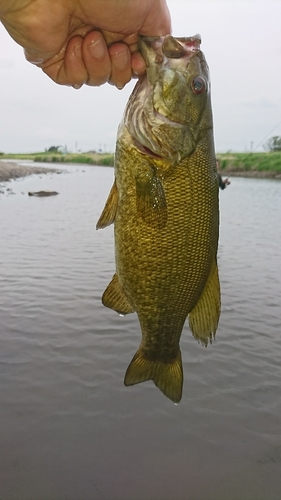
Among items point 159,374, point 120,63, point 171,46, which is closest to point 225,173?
point 120,63

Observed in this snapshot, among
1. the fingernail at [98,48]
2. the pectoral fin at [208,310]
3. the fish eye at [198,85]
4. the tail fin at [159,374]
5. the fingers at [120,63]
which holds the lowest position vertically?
the tail fin at [159,374]

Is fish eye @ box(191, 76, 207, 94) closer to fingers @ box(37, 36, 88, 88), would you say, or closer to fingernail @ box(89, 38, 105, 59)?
fingernail @ box(89, 38, 105, 59)

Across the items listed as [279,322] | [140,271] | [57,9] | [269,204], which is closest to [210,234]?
[140,271]

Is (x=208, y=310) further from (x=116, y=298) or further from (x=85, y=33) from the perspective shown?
(x=85, y=33)

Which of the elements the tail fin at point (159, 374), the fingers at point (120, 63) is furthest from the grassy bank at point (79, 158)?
the tail fin at point (159, 374)

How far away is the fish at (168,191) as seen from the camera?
2.66 m

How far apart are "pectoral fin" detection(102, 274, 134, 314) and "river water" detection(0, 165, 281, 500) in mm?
3031

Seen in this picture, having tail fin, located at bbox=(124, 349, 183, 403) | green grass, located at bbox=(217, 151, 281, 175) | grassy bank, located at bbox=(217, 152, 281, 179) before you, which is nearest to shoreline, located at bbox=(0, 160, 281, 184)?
grassy bank, located at bbox=(217, 152, 281, 179)

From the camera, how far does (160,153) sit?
2688 mm

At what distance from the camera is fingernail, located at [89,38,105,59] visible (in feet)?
9.74

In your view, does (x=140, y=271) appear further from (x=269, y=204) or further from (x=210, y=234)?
(x=269, y=204)

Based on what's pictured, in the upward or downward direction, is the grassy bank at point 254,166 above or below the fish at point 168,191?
below

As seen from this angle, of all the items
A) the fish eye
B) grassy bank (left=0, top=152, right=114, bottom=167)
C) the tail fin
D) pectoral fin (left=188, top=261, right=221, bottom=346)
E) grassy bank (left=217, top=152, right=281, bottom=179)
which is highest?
the fish eye

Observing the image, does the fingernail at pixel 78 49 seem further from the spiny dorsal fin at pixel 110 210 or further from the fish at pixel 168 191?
the spiny dorsal fin at pixel 110 210
